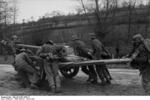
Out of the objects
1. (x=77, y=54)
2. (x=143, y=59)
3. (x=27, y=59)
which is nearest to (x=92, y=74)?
(x=77, y=54)

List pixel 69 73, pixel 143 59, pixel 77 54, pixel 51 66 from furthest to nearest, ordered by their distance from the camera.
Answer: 1. pixel 69 73
2. pixel 77 54
3. pixel 51 66
4. pixel 143 59

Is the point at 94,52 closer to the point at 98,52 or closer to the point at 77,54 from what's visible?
the point at 98,52

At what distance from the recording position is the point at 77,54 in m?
10.7

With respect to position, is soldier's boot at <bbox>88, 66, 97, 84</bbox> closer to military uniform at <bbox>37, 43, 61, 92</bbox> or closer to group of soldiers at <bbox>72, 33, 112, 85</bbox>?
group of soldiers at <bbox>72, 33, 112, 85</bbox>

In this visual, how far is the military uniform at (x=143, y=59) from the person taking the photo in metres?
8.32

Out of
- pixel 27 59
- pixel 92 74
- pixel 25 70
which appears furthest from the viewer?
pixel 92 74

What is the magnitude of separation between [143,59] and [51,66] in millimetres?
2915

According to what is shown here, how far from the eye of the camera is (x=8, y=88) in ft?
32.0

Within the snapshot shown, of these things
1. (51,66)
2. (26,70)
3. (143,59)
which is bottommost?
(26,70)

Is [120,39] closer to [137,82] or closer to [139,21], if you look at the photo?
[139,21]

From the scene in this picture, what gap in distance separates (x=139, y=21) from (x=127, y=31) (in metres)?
1.96

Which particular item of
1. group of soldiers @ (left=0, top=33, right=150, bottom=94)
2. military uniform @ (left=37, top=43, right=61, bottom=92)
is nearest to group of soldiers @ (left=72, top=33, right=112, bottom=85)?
group of soldiers @ (left=0, top=33, right=150, bottom=94)

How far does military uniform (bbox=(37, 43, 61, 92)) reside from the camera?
9414mm

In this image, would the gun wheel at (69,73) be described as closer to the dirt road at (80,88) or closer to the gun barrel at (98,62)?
the dirt road at (80,88)
